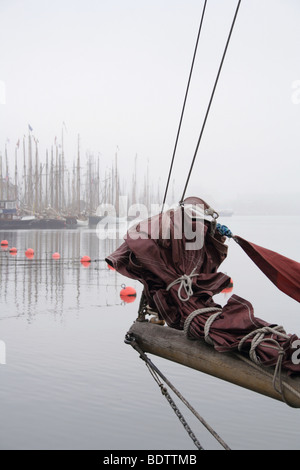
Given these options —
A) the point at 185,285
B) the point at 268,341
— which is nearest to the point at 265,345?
the point at 268,341

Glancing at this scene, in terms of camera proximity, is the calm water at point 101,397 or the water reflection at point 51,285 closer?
the calm water at point 101,397

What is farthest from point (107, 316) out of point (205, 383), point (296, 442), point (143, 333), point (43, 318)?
point (143, 333)

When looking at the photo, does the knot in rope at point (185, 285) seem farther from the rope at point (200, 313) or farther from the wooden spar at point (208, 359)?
the wooden spar at point (208, 359)

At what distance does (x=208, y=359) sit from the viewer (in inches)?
173

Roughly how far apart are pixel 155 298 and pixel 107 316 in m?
11.5

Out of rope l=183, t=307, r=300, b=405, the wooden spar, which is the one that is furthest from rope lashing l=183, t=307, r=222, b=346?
the wooden spar

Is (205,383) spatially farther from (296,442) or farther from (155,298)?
(155,298)

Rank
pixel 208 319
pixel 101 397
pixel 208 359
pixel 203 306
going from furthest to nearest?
pixel 101 397, pixel 203 306, pixel 208 319, pixel 208 359

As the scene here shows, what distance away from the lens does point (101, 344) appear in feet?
42.1

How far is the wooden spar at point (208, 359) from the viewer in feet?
12.7

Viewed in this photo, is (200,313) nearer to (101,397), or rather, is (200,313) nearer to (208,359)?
(208,359)

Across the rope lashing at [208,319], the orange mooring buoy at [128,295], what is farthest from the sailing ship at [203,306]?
the orange mooring buoy at [128,295]

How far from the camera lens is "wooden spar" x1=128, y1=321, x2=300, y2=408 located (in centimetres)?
388
